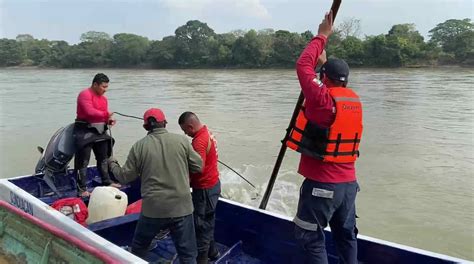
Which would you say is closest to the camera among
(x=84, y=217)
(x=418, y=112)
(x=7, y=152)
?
(x=84, y=217)

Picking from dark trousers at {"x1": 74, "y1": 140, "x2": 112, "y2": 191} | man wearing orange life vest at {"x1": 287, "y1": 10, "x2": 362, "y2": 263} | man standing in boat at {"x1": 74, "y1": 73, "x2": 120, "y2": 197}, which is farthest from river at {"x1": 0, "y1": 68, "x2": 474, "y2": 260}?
man wearing orange life vest at {"x1": 287, "y1": 10, "x2": 362, "y2": 263}

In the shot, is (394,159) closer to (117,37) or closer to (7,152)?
(7,152)

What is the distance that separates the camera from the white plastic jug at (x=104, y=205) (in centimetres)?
412

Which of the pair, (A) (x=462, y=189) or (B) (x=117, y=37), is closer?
(A) (x=462, y=189)

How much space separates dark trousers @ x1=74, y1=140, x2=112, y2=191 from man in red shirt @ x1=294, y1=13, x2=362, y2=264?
9.99 feet

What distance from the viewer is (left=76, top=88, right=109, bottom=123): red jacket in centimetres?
480

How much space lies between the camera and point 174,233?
3.11 meters

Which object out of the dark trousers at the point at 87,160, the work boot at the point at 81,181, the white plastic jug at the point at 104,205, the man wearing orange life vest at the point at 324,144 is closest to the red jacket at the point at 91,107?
the dark trousers at the point at 87,160

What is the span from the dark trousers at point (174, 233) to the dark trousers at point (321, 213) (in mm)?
808

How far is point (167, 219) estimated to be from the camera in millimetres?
3018

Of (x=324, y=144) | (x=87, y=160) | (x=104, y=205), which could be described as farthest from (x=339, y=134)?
(x=87, y=160)

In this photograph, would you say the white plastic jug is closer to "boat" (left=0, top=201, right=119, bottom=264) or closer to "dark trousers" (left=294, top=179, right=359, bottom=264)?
"boat" (left=0, top=201, right=119, bottom=264)

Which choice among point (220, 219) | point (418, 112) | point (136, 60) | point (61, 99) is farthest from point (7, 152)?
point (136, 60)

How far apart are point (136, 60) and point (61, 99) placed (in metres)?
40.1
